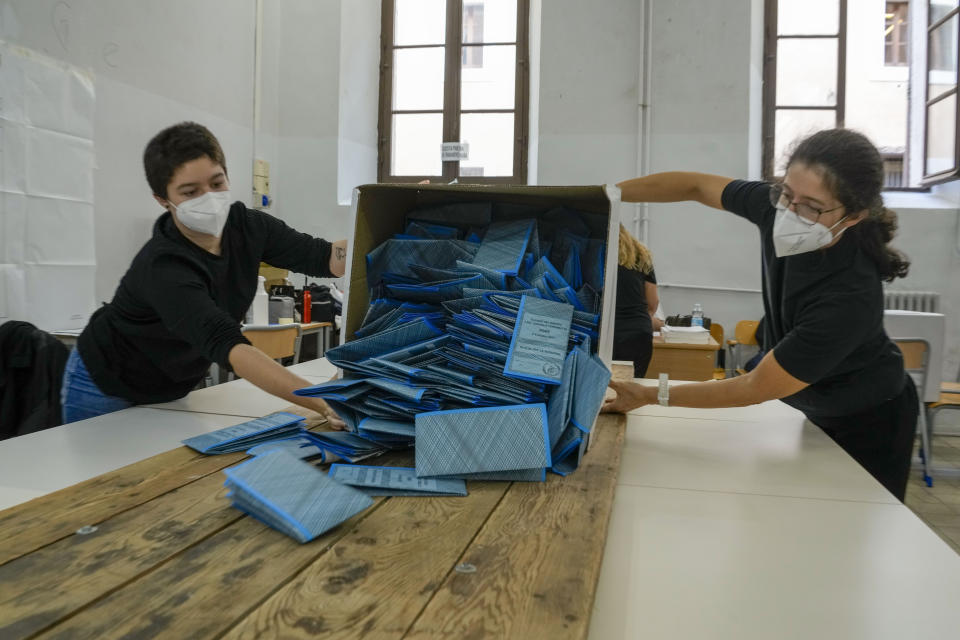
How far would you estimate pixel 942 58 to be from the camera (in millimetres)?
4539

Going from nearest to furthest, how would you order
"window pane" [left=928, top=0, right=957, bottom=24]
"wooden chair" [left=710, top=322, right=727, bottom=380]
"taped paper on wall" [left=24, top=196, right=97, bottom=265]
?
"taped paper on wall" [left=24, top=196, right=97, bottom=265]
"wooden chair" [left=710, top=322, right=727, bottom=380]
"window pane" [left=928, top=0, right=957, bottom=24]

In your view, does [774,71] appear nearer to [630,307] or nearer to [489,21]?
[489,21]

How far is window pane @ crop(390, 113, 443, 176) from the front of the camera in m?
5.67

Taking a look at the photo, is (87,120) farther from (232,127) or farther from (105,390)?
(105,390)

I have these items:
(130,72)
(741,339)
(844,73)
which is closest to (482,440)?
(130,72)

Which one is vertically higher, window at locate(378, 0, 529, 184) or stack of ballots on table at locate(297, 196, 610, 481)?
window at locate(378, 0, 529, 184)

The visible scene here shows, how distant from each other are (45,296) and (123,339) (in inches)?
86.5

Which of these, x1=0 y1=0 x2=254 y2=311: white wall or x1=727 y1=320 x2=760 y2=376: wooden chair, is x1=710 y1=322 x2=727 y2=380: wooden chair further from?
x1=0 y1=0 x2=254 y2=311: white wall

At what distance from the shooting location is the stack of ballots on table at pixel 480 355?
33.1 inches

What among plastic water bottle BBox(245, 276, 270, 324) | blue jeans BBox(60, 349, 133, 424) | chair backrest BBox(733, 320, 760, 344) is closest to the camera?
blue jeans BBox(60, 349, 133, 424)

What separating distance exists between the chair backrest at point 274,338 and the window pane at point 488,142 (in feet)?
8.59

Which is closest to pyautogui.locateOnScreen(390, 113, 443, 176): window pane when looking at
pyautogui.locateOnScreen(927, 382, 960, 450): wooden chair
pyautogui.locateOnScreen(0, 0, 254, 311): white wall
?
pyautogui.locateOnScreen(0, 0, 254, 311): white wall

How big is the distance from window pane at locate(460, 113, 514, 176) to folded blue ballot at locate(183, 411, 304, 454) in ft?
15.4

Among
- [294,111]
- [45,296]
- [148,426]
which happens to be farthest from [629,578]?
[294,111]
